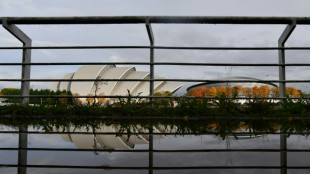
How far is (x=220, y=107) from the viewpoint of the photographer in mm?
3281

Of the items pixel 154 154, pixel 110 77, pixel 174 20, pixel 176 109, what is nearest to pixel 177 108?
pixel 176 109

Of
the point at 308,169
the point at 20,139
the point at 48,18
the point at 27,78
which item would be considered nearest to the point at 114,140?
the point at 20,139

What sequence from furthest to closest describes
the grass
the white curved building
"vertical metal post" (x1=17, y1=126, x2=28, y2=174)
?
the white curved building
the grass
"vertical metal post" (x1=17, y1=126, x2=28, y2=174)

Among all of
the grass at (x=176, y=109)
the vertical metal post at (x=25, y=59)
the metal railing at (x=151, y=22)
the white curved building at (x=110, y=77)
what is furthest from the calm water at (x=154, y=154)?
the white curved building at (x=110, y=77)

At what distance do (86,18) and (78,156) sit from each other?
2.53 metres

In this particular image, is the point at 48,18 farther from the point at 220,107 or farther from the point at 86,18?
the point at 220,107

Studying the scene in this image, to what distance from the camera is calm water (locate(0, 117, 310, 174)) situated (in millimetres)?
958

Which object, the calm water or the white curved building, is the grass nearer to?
the calm water

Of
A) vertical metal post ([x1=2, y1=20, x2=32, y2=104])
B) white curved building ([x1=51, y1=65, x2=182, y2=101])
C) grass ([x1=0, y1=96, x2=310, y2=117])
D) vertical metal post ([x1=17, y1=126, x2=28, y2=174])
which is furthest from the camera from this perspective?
white curved building ([x1=51, y1=65, x2=182, y2=101])

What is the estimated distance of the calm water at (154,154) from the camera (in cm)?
96

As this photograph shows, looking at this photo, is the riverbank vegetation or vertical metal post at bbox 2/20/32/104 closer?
the riverbank vegetation

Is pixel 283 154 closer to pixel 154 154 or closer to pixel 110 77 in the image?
pixel 154 154

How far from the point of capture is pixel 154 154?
1.23 m

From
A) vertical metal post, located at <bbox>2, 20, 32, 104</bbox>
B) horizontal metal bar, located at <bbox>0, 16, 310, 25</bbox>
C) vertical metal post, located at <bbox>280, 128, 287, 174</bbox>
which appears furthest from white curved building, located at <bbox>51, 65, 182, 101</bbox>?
vertical metal post, located at <bbox>280, 128, 287, 174</bbox>
